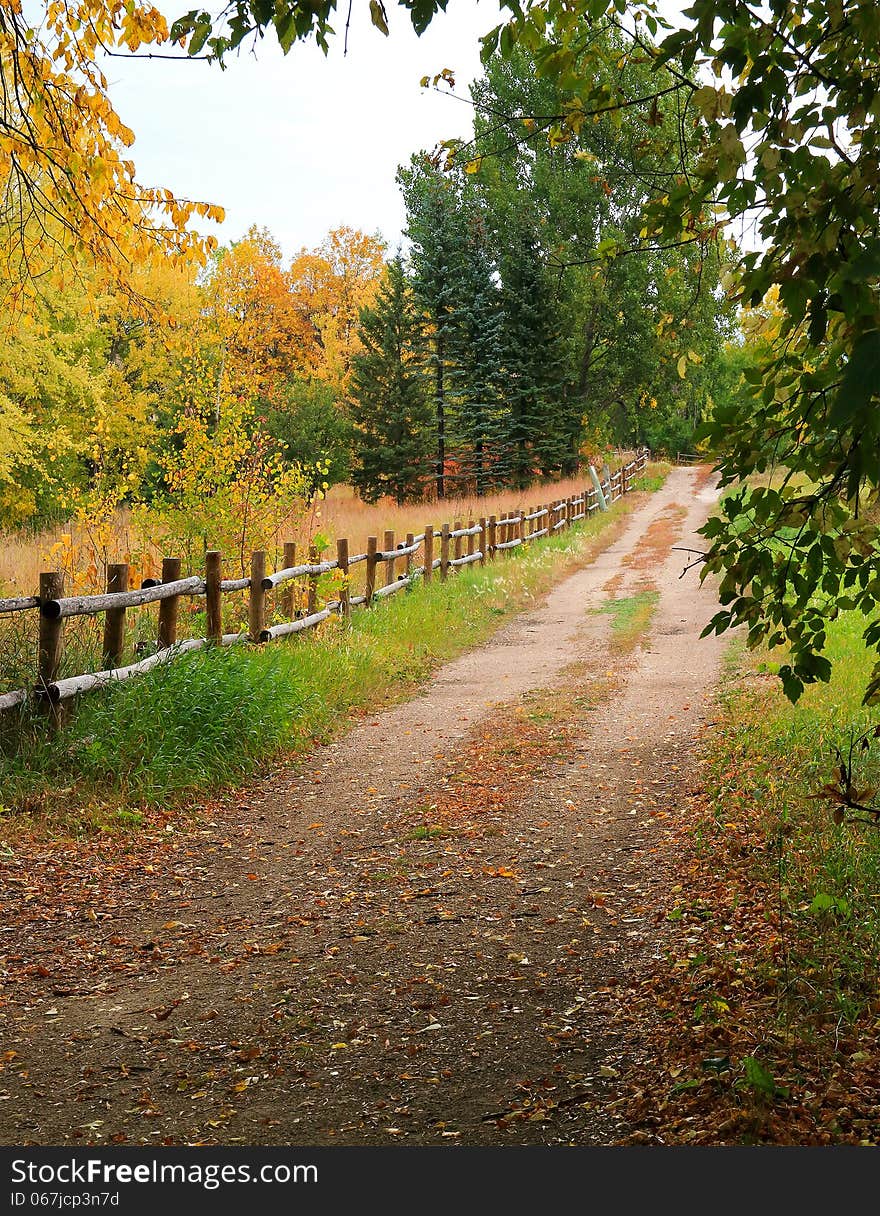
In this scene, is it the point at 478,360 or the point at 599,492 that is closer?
the point at 599,492

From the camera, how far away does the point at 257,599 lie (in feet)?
33.7

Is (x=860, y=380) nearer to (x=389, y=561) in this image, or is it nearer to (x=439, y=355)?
(x=389, y=561)

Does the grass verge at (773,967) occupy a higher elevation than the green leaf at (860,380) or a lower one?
lower

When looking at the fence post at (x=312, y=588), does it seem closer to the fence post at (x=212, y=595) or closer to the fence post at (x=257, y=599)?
the fence post at (x=257, y=599)

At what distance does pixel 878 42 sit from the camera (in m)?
3.04

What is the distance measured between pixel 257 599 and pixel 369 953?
5864 millimetres

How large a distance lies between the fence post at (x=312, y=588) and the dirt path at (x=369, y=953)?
3291 mm

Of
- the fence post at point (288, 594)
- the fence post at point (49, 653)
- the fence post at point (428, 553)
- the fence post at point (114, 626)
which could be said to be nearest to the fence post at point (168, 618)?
the fence post at point (114, 626)

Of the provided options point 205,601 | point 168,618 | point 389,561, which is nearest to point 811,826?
point 168,618

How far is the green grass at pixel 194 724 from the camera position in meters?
6.76

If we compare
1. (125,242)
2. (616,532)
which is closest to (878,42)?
(125,242)

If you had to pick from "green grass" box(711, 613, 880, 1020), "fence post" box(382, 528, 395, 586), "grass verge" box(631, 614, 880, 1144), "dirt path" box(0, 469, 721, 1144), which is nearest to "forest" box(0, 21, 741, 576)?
"fence post" box(382, 528, 395, 586)

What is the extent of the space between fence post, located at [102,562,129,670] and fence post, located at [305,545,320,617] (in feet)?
13.8

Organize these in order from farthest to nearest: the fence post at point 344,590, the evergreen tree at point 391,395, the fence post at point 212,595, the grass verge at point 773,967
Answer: the evergreen tree at point 391,395
the fence post at point 344,590
the fence post at point 212,595
the grass verge at point 773,967
